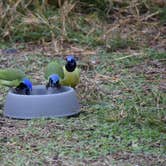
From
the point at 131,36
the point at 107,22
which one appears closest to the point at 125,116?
the point at 131,36

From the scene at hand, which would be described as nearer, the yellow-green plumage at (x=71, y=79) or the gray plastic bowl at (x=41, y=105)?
the gray plastic bowl at (x=41, y=105)

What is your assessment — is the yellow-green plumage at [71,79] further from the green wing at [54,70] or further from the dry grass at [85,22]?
the dry grass at [85,22]

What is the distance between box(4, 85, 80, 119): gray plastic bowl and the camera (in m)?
5.59

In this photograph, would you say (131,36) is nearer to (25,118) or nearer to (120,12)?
(120,12)

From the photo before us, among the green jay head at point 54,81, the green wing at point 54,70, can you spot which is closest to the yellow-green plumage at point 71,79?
the green wing at point 54,70

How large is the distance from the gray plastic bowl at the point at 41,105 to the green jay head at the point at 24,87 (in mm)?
120

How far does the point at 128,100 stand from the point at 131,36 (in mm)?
2471

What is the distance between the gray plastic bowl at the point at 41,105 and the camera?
559 centimetres

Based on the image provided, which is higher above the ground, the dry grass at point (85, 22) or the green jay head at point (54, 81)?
the dry grass at point (85, 22)

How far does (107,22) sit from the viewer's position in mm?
9148

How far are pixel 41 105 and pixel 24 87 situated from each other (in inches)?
11.4

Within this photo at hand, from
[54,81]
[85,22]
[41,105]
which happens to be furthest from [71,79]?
[85,22]

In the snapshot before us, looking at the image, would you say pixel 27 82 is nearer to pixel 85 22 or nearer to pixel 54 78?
pixel 54 78

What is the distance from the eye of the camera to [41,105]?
18.3ft
